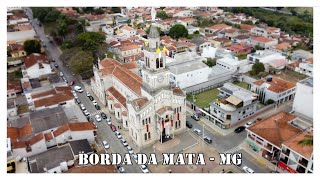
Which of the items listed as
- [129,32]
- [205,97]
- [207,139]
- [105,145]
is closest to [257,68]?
[205,97]

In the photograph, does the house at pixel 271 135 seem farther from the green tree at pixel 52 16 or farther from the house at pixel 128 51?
the green tree at pixel 52 16

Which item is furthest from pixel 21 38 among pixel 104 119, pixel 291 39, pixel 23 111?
pixel 291 39

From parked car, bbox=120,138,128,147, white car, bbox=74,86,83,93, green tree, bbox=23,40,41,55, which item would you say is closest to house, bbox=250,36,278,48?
white car, bbox=74,86,83,93

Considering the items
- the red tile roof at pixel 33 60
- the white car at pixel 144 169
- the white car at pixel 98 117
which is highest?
the red tile roof at pixel 33 60

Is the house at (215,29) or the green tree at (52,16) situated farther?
the green tree at (52,16)

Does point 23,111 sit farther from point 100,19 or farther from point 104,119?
point 100,19

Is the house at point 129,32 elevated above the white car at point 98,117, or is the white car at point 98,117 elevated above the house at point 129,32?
the house at point 129,32

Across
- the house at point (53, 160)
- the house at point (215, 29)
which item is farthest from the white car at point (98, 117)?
the house at point (215, 29)

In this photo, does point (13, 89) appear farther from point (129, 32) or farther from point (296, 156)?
point (296, 156)
